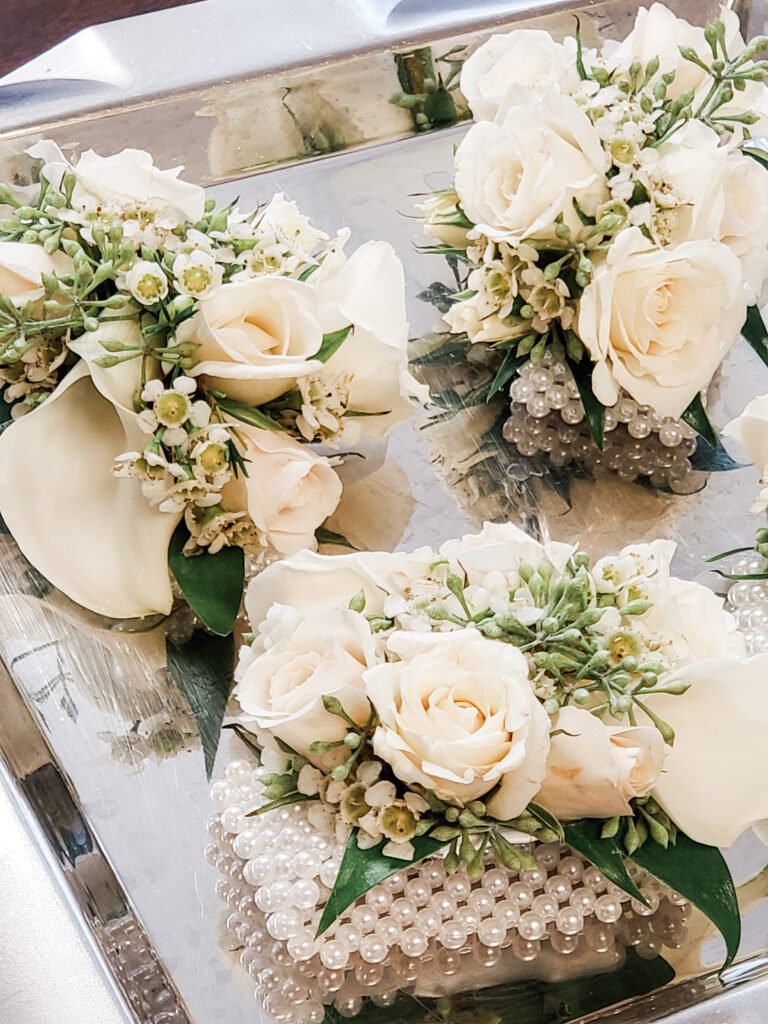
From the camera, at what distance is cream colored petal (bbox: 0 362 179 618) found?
26.1 inches

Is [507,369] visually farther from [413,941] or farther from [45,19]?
[45,19]

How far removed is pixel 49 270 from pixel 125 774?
0.25m

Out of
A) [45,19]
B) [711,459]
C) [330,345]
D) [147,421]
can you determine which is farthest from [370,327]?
[45,19]

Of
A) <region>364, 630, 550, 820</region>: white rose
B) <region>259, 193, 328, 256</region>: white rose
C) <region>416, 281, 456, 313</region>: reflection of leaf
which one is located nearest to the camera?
<region>364, 630, 550, 820</region>: white rose

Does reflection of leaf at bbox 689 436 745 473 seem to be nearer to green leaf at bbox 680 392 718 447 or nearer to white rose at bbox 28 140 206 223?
green leaf at bbox 680 392 718 447

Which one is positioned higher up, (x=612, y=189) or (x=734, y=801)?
(x=612, y=189)

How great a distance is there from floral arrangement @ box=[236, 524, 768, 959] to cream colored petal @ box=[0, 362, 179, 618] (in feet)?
0.42

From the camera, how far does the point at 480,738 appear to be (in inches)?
19.0

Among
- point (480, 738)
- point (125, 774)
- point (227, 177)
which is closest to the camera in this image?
point (480, 738)

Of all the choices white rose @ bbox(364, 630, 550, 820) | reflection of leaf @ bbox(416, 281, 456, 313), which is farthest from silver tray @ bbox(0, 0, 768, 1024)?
white rose @ bbox(364, 630, 550, 820)

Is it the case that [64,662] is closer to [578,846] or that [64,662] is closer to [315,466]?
[315,466]

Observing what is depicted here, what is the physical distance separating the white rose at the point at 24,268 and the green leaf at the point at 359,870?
1.06 ft

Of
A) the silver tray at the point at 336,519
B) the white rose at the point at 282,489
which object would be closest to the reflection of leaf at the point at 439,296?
the silver tray at the point at 336,519

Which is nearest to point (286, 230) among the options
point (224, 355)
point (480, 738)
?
point (224, 355)
